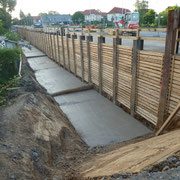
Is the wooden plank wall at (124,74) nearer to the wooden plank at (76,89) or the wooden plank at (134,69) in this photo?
the wooden plank at (134,69)

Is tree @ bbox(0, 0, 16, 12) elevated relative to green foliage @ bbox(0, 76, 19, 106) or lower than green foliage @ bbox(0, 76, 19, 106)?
elevated

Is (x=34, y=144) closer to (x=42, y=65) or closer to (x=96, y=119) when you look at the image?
(x=96, y=119)

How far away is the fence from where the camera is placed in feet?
21.7

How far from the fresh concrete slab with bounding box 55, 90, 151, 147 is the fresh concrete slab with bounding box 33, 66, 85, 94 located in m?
1.72

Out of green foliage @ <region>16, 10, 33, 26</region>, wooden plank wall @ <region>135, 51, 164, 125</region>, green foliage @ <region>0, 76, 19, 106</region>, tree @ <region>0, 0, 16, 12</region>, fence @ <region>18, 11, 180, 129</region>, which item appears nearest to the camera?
fence @ <region>18, 11, 180, 129</region>

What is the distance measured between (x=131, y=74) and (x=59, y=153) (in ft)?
15.7


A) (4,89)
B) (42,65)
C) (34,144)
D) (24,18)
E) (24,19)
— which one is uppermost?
(24,18)

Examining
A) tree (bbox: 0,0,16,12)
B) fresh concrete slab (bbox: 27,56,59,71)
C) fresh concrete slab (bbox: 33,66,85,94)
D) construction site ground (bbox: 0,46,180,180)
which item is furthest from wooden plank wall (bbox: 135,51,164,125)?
tree (bbox: 0,0,16,12)

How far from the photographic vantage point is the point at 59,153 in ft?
18.9

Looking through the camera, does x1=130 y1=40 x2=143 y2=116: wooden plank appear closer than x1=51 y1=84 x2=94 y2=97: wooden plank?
Yes

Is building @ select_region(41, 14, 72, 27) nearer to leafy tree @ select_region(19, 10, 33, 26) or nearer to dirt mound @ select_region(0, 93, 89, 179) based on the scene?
leafy tree @ select_region(19, 10, 33, 26)

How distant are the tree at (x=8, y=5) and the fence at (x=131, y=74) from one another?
40009 millimetres

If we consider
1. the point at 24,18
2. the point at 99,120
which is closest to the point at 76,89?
the point at 99,120

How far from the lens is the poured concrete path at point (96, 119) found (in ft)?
25.0
